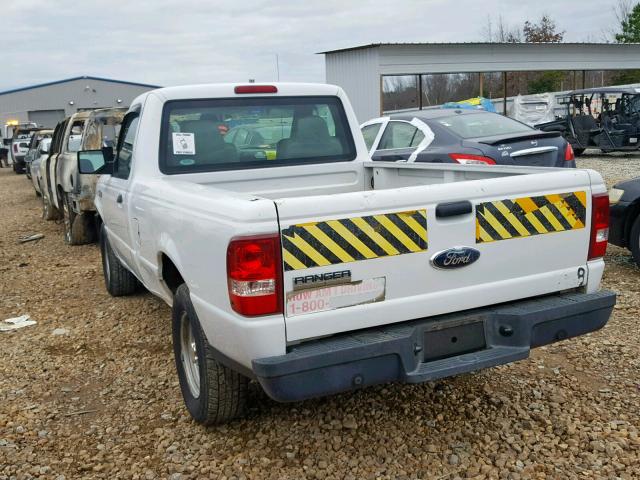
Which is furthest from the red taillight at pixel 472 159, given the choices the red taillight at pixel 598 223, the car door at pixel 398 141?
the red taillight at pixel 598 223

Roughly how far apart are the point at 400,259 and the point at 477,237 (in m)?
0.43

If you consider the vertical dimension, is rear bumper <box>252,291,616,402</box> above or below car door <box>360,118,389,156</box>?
below

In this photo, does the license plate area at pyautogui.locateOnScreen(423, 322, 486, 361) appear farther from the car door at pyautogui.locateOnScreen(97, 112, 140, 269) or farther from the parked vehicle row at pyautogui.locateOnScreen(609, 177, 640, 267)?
the parked vehicle row at pyautogui.locateOnScreen(609, 177, 640, 267)

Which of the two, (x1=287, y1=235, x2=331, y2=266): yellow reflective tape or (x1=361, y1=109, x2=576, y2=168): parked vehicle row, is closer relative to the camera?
(x1=287, y1=235, x2=331, y2=266): yellow reflective tape

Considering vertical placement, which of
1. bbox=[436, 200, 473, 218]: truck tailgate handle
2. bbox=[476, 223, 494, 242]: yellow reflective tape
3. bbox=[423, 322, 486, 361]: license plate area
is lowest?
bbox=[423, 322, 486, 361]: license plate area

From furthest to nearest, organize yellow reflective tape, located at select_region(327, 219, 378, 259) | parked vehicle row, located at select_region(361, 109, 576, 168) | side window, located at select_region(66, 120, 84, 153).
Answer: side window, located at select_region(66, 120, 84, 153) < parked vehicle row, located at select_region(361, 109, 576, 168) < yellow reflective tape, located at select_region(327, 219, 378, 259)

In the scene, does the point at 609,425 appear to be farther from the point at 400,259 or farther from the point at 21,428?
the point at 21,428

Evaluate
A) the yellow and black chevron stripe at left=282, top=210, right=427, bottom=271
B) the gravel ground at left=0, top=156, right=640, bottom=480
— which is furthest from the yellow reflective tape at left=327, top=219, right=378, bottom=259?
the gravel ground at left=0, top=156, right=640, bottom=480

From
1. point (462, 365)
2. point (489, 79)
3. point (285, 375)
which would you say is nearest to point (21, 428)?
point (285, 375)

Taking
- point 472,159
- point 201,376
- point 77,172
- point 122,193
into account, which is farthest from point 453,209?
point 77,172

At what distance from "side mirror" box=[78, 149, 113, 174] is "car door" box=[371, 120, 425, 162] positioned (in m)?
4.28

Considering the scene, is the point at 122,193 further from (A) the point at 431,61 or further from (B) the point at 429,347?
(A) the point at 431,61

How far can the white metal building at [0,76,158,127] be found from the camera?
48.7m

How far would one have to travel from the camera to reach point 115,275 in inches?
257
